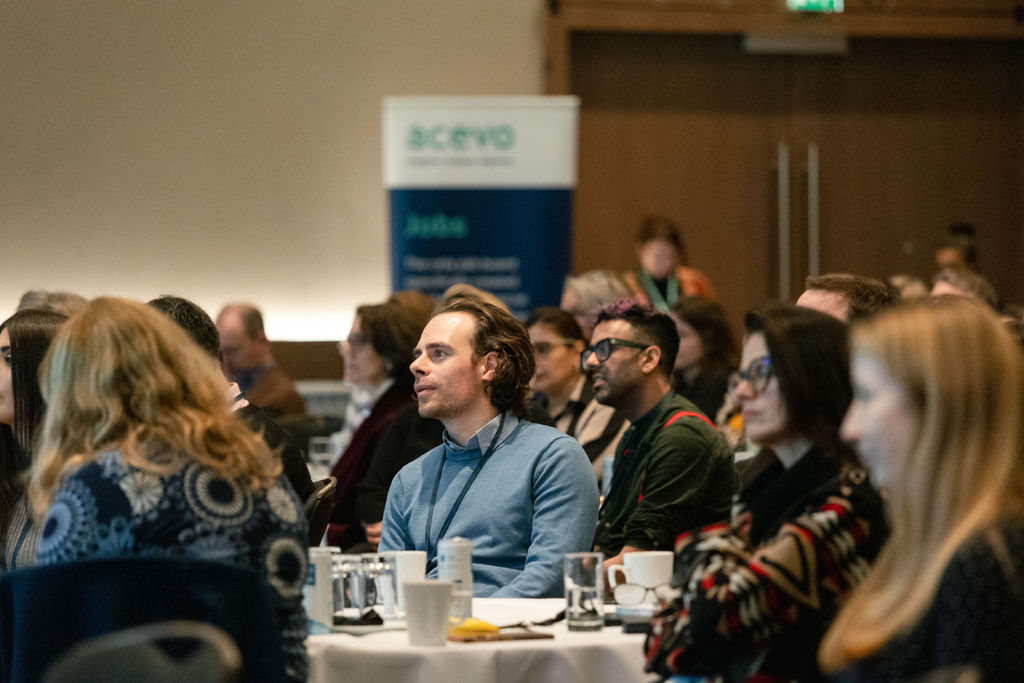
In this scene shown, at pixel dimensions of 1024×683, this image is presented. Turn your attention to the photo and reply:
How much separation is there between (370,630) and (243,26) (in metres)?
6.84

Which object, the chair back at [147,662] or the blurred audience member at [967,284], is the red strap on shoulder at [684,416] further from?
the chair back at [147,662]

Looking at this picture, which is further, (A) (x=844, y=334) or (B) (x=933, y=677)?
(A) (x=844, y=334)

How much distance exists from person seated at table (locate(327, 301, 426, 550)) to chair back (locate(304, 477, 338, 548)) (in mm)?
1086

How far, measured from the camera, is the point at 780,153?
9.28 meters

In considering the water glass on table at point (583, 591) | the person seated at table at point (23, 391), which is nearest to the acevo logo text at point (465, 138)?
the person seated at table at point (23, 391)

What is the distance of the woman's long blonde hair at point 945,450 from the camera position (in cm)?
173

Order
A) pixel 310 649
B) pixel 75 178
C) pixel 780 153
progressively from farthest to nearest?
pixel 780 153 < pixel 75 178 < pixel 310 649

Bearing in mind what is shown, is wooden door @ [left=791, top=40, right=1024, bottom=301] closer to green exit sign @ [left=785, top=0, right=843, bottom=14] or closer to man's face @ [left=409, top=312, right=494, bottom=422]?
green exit sign @ [left=785, top=0, right=843, bottom=14]

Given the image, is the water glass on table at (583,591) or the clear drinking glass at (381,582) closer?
the water glass on table at (583,591)

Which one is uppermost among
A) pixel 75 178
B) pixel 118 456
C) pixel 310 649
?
pixel 75 178

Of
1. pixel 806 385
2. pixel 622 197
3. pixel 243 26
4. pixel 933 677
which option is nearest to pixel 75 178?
pixel 243 26

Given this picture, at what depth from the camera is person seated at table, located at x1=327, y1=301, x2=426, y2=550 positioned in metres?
5.03

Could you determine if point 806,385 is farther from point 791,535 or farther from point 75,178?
point 75,178

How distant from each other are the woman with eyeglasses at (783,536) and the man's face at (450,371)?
126cm
